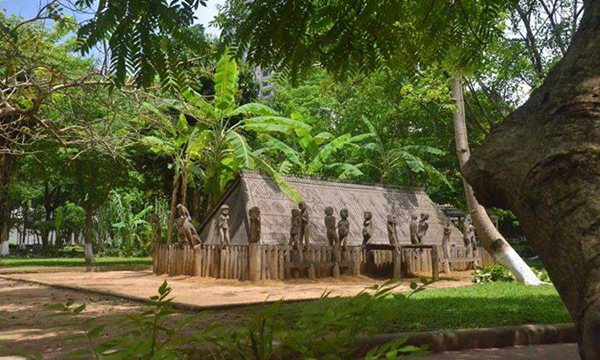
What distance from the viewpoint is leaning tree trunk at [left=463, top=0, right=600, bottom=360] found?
1.50 metres

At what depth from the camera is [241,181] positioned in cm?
1577

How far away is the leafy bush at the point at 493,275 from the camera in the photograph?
11878mm

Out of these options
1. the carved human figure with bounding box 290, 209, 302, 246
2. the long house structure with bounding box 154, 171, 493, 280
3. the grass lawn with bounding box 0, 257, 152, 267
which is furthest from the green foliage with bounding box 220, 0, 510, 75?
the grass lawn with bounding box 0, 257, 152, 267

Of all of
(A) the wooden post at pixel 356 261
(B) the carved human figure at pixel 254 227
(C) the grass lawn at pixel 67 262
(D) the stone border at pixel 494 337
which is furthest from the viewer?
(C) the grass lawn at pixel 67 262

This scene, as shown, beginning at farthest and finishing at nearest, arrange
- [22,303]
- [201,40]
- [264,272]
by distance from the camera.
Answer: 1. [264,272]
2. [22,303]
3. [201,40]

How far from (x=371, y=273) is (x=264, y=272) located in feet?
11.3

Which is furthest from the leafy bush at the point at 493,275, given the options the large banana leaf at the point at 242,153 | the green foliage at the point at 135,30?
the green foliage at the point at 135,30

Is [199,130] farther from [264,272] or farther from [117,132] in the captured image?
[264,272]

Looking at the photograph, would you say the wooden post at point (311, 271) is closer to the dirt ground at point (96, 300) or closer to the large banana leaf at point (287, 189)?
the dirt ground at point (96, 300)

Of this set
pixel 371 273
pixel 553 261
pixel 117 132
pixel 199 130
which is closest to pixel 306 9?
pixel 553 261

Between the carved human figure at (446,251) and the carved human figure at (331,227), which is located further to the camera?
the carved human figure at (446,251)

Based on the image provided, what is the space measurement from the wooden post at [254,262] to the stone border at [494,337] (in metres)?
7.57

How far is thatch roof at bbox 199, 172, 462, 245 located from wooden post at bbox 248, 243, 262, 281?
1899 mm

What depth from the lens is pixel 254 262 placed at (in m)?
12.5
